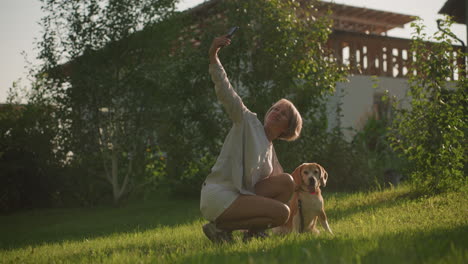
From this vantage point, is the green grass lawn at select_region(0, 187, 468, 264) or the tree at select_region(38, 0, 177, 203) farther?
the tree at select_region(38, 0, 177, 203)

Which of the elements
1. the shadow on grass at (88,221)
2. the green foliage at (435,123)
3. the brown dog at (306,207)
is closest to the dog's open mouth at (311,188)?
the brown dog at (306,207)

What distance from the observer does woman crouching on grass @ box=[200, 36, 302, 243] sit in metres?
4.34

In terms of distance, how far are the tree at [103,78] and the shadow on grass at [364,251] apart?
308 inches

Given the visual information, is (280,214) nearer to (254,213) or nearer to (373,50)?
(254,213)

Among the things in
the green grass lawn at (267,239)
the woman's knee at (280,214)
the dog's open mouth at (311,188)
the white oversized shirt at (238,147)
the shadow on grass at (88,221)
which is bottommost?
the shadow on grass at (88,221)

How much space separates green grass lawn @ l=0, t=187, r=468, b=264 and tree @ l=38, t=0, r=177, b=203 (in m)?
1.51

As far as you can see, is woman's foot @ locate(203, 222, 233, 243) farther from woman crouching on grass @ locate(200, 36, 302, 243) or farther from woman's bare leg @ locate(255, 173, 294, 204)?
woman's bare leg @ locate(255, 173, 294, 204)

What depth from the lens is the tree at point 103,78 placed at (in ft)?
35.8

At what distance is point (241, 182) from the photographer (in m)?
4.36

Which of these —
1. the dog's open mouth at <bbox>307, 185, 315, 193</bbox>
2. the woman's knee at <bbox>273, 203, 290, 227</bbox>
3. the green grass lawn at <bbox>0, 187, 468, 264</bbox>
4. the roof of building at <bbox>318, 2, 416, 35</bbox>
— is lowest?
the green grass lawn at <bbox>0, 187, 468, 264</bbox>

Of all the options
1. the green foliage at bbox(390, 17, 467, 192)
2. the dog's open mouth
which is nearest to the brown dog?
the dog's open mouth

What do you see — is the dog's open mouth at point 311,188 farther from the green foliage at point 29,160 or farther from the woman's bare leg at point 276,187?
the green foliage at point 29,160

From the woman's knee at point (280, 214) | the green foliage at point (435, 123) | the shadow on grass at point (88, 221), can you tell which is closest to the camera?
the woman's knee at point (280, 214)

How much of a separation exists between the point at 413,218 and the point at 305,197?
5.37ft
